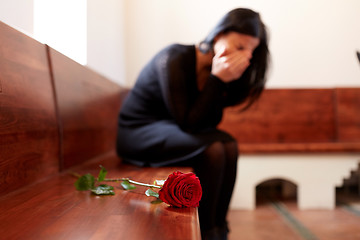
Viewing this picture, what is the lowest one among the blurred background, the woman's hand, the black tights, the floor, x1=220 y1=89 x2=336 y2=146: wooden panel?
the floor

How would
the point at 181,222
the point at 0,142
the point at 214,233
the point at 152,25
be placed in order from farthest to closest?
1. the point at 152,25
2. the point at 214,233
3. the point at 0,142
4. the point at 181,222

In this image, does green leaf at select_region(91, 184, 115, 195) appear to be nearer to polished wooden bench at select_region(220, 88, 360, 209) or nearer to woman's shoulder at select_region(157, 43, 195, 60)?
woman's shoulder at select_region(157, 43, 195, 60)

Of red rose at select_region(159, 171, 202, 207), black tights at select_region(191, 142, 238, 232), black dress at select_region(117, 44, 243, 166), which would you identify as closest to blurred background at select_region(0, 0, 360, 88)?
black dress at select_region(117, 44, 243, 166)

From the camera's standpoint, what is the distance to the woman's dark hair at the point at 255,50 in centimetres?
102

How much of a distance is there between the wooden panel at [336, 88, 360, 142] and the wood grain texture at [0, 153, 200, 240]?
1.68 meters

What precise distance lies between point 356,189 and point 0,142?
1969mm

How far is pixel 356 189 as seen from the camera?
6.73 ft

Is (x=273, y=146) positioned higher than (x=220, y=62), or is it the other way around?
(x=220, y=62)

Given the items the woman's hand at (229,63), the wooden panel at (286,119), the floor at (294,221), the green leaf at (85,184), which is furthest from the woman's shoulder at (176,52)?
the wooden panel at (286,119)

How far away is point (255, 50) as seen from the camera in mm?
1201

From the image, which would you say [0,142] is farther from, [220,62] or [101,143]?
[101,143]

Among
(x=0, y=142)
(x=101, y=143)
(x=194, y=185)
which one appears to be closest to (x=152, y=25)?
(x=101, y=143)

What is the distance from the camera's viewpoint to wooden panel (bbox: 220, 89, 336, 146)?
82.4 inches

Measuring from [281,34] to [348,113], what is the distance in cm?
65
